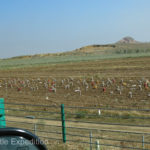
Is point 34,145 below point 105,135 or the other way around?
the other way around

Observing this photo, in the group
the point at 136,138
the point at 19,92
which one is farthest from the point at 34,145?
the point at 19,92

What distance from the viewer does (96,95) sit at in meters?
21.8

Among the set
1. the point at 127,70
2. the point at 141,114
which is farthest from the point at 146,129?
the point at 127,70

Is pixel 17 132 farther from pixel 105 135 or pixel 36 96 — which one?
pixel 36 96

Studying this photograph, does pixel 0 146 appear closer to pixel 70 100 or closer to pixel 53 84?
pixel 70 100

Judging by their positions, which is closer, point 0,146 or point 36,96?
point 0,146

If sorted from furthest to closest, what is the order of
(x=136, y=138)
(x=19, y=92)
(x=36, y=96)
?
(x=19, y=92)
(x=36, y=96)
(x=136, y=138)

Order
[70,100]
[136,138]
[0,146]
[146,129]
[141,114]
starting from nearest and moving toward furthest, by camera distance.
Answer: [0,146] < [136,138] < [146,129] < [141,114] < [70,100]

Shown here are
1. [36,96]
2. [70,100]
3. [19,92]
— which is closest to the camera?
[70,100]

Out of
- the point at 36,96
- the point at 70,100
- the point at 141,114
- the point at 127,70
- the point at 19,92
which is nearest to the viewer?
the point at 141,114

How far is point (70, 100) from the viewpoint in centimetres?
2062

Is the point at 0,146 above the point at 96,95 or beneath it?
above

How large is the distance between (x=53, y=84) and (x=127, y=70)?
964 cm

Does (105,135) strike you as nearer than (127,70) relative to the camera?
Yes
